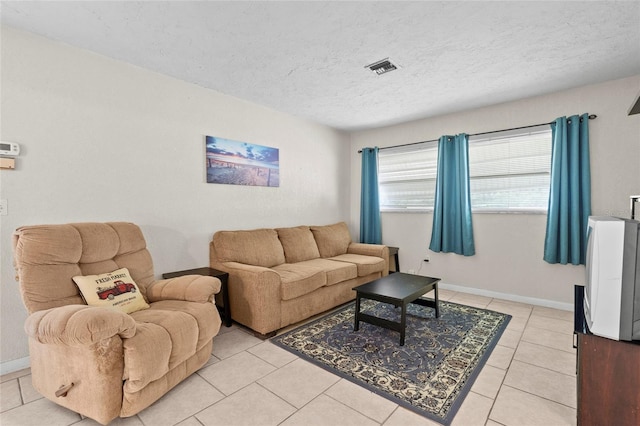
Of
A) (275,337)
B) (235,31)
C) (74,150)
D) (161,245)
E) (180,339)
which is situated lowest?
(275,337)

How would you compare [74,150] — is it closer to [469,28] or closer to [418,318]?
[469,28]

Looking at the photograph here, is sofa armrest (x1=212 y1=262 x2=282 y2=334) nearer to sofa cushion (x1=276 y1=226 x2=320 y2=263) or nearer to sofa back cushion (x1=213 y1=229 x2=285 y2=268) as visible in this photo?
sofa back cushion (x1=213 y1=229 x2=285 y2=268)

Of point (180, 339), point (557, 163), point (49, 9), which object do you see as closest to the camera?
point (180, 339)

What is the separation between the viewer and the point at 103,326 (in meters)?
1.49

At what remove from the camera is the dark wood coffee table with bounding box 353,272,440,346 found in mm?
2482

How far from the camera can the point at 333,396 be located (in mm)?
1863

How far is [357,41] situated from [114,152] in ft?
7.41

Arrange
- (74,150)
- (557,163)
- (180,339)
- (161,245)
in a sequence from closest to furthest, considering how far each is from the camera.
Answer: (180,339) → (74,150) → (161,245) → (557,163)

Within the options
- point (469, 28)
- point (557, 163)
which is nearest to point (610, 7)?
point (469, 28)

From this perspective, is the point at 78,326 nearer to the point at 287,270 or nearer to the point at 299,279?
the point at 299,279

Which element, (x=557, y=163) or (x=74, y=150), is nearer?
(x=74, y=150)

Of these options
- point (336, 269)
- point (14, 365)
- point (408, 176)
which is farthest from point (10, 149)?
point (408, 176)

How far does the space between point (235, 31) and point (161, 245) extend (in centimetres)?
202

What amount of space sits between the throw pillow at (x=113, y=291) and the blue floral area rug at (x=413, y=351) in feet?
3.87
